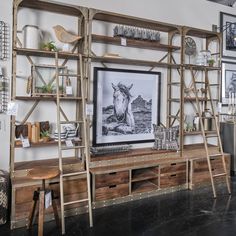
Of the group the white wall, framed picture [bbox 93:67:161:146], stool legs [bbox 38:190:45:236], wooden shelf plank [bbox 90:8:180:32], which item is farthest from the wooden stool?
wooden shelf plank [bbox 90:8:180:32]

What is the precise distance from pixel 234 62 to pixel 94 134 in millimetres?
3292

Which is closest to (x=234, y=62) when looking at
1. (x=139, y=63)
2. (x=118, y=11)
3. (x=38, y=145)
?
(x=139, y=63)

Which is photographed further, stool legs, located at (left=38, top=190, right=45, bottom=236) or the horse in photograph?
the horse in photograph

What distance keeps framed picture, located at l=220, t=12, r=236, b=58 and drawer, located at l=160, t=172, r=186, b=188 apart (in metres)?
2.59

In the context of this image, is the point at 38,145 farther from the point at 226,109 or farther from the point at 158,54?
the point at 226,109

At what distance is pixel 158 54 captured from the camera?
439cm

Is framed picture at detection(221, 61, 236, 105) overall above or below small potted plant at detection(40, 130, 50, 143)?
above

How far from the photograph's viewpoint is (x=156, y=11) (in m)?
4.32

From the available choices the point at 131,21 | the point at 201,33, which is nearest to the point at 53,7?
the point at 131,21

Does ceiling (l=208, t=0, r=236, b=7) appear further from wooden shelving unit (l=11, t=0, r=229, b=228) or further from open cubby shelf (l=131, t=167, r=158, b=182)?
open cubby shelf (l=131, t=167, r=158, b=182)

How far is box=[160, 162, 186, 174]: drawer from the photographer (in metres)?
3.85

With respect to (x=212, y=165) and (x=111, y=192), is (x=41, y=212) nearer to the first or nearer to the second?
(x=111, y=192)

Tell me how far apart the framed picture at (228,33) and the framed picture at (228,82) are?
0.20 m

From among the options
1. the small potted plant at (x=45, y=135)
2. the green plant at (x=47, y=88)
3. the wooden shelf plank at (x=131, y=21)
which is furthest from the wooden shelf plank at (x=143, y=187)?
the wooden shelf plank at (x=131, y=21)
